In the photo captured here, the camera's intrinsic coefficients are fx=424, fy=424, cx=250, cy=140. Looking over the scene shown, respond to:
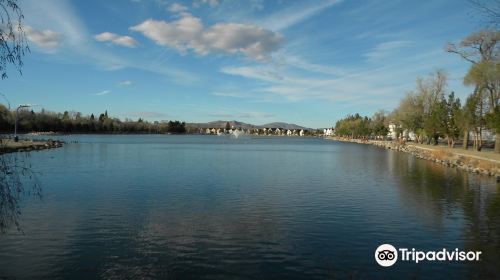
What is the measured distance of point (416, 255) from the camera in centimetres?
1526

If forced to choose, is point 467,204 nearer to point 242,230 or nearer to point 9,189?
point 242,230

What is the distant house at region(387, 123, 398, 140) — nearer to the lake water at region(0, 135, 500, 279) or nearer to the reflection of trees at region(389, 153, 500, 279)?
the reflection of trees at region(389, 153, 500, 279)

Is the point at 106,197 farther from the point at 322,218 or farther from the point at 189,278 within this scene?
the point at 189,278

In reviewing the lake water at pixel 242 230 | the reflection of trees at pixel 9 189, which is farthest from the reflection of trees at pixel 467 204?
the reflection of trees at pixel 9 189

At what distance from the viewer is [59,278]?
12555 millimetres

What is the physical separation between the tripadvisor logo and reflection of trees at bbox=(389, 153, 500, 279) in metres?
0.51

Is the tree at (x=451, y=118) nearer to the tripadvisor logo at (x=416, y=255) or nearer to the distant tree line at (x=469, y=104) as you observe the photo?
the distant tree line at (x=469, y=104)

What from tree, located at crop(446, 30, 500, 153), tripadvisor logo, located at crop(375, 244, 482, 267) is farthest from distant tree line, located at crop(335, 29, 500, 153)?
tripadvisor logo, located at crop(375, 244, 482, 267)

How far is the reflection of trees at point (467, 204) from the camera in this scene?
603 inches

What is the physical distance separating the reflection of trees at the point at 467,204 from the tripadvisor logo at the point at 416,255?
1.69 feet

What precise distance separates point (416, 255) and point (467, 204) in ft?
42.3

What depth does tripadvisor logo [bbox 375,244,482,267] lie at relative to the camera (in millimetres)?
14711

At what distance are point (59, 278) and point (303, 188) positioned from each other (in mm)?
21163

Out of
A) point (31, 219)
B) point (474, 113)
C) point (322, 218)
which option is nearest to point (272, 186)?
point (322, 218)
